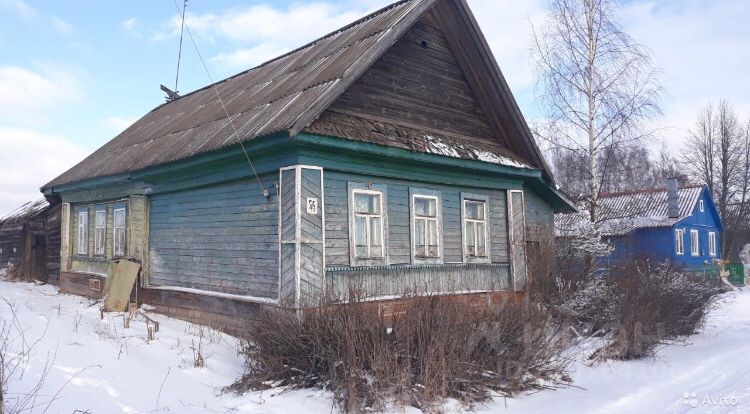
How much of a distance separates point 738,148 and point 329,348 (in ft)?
136

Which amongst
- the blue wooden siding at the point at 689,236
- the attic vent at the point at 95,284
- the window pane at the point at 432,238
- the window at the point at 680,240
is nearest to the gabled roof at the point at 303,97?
the window pane at the point at 432,238

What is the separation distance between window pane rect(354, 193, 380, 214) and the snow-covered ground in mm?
2827

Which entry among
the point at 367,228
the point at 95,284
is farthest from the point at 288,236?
the point at 95,284

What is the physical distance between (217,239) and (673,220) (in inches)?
891

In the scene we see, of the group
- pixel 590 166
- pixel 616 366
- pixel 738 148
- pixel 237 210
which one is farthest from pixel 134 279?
pixel 738 148

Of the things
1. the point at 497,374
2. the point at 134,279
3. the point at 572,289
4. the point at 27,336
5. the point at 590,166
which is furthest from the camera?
the point at 590,166

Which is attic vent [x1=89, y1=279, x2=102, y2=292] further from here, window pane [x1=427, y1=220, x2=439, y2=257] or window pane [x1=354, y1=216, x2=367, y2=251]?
window pane [x1=427, y1=220, x2=439, y2=257]

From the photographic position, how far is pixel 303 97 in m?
8.69

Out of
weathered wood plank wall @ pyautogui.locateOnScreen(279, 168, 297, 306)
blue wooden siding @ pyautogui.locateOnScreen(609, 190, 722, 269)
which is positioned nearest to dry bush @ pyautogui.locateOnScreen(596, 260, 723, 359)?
weathered wood plank wall @ pyautogui.locateOnScreen(279, 168, 297, 306)

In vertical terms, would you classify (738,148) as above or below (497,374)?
above

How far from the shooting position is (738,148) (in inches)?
1518

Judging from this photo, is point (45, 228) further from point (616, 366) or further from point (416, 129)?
point (616, 366)

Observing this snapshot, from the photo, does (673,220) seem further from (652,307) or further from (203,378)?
(203,378)

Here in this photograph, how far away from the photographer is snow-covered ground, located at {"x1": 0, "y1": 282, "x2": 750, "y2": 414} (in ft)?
18.4
